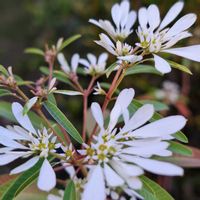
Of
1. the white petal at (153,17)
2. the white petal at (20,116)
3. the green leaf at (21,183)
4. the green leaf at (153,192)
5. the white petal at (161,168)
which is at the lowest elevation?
the green leaf at (153,192)

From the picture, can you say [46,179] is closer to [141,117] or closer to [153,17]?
[141,117]

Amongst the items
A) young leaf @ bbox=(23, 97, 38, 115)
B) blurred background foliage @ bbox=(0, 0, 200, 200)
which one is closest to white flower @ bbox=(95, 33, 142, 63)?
young leaf @ bbox=(23, 97, 38, 115)

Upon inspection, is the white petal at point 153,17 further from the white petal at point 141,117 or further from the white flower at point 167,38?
the white petal at point 141,117

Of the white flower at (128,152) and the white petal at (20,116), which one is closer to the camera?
the white flower at (128,152)

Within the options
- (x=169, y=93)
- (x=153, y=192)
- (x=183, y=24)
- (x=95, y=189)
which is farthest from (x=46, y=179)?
(x=169, y=93)

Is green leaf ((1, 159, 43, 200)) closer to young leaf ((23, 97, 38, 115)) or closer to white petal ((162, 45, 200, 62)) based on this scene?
young leaf ((23, 97, 38, 115))

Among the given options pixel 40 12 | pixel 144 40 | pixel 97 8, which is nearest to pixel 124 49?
pixel 144 40

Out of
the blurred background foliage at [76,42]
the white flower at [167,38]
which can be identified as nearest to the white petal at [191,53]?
the white flower at [167,38]
